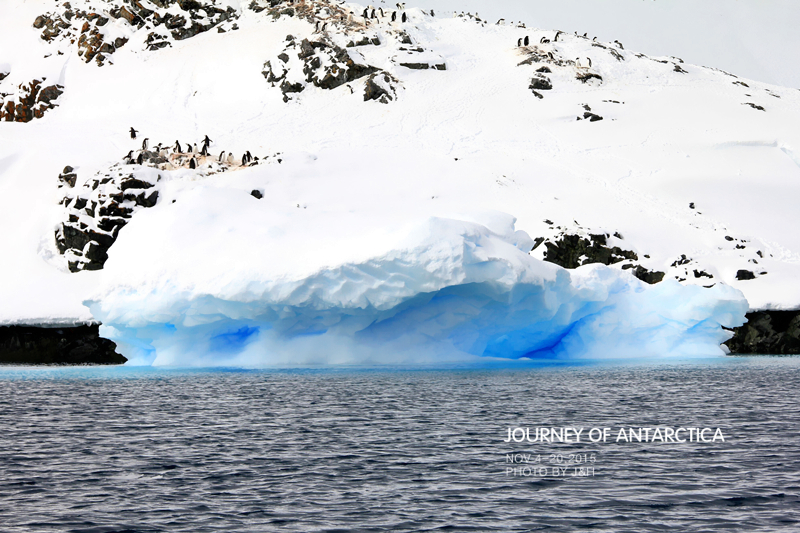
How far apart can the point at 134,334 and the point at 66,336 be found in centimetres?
1021

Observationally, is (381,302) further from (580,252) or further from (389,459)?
(580,252)

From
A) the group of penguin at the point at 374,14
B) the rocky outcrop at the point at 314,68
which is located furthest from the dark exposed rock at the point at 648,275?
the group of penguin at the point at 374,14

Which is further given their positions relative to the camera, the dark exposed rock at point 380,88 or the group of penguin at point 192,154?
the dark exposed rock at point 380,88

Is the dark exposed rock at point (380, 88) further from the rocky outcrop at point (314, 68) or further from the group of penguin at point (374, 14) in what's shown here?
the group of penguin at point (374, 14)

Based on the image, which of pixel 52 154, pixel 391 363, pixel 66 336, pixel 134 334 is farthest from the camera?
pixel 52 154

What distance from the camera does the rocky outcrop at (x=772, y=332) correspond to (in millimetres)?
40250

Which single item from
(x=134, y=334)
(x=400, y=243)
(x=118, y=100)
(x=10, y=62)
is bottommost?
(x=134, y=334)

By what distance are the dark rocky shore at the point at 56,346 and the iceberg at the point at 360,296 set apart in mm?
7158

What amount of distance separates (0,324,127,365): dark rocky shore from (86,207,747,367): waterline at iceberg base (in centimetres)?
692

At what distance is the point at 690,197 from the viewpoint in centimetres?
5009

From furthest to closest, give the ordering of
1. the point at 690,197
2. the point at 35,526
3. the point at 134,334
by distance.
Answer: the point at 690,197 < the point at 134,334 < the point at 35,526

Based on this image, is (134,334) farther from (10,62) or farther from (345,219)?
(10,62)

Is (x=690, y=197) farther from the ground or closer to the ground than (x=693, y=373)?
farther from the ground

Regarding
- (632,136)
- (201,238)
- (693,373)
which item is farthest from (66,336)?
(632,136)
